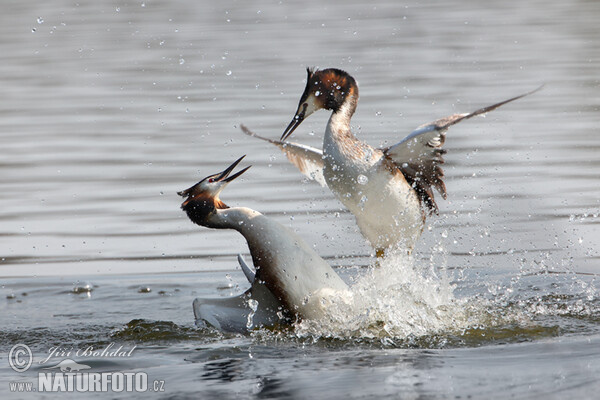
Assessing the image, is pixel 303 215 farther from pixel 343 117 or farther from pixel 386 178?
pixel 386 178

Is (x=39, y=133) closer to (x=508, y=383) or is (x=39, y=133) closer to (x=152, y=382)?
(x=152, y=382)

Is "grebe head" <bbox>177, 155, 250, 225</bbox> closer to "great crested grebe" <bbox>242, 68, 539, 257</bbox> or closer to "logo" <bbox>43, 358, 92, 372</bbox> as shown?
"great crested grebe" <bbox>242, 68, 539, 257</bbox>

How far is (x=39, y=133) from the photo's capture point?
47.5 feet

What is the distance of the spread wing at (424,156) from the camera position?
7371mm

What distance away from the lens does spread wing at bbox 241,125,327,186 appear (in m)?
8.54

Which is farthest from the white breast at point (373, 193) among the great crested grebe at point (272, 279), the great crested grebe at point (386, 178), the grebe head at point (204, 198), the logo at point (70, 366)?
the logo at point (70, 366)

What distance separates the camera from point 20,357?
22.1ft

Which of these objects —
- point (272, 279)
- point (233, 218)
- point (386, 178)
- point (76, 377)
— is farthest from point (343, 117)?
point (76, 377)

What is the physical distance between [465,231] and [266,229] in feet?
10.0

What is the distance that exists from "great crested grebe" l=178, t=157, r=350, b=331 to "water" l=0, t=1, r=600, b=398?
170 millimetres

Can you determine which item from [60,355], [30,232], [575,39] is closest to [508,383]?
[60,355]

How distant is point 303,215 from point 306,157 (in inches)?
68.3

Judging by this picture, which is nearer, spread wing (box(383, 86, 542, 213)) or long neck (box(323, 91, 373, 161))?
spread wing (box(383, 86, 542, 213))

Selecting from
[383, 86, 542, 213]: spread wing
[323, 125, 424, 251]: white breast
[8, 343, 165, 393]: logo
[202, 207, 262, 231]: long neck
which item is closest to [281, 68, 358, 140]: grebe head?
[323, 125, 424, 251]: white breast
